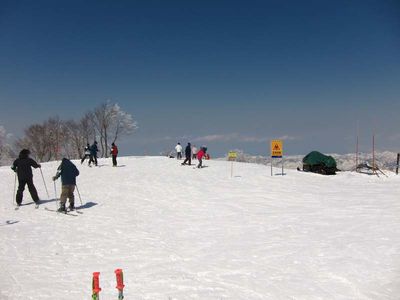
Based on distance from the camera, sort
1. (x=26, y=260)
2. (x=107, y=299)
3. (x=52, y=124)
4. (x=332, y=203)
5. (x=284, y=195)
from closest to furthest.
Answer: (x=107, y=299), (x=26, y=260), (x=332, y=203), (x=284, y=195), (x=52, y=124)

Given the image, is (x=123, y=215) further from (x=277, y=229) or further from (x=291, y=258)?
(x=291, y=258)

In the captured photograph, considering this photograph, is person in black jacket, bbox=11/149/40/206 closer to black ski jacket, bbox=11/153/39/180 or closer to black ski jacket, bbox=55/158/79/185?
black ski jacket, bbox=11/153/39/180

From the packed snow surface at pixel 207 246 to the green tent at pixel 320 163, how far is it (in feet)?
45.5

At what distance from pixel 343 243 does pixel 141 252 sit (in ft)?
17.9

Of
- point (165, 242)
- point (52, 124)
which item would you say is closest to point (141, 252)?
point (165, 242)

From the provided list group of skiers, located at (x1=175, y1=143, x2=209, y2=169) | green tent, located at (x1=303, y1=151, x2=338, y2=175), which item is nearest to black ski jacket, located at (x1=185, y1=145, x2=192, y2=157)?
group of skiers, located at (x1=175, y1=143, x2=209, y2=169)

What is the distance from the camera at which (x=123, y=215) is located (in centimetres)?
1315

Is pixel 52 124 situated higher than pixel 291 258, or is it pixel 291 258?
pixel 52 124

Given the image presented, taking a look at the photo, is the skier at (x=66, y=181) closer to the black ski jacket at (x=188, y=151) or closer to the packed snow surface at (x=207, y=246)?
the packed snow surface at (x=207, y=246)

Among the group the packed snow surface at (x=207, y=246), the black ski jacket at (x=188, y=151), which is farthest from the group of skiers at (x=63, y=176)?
the black ski jacket at (x=188, y=151)

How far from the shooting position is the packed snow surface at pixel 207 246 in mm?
6312

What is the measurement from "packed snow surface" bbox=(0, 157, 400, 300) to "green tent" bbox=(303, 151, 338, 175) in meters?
13.9

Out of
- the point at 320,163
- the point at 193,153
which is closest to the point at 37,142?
the point at 193,153

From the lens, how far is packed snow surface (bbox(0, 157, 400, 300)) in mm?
6312
